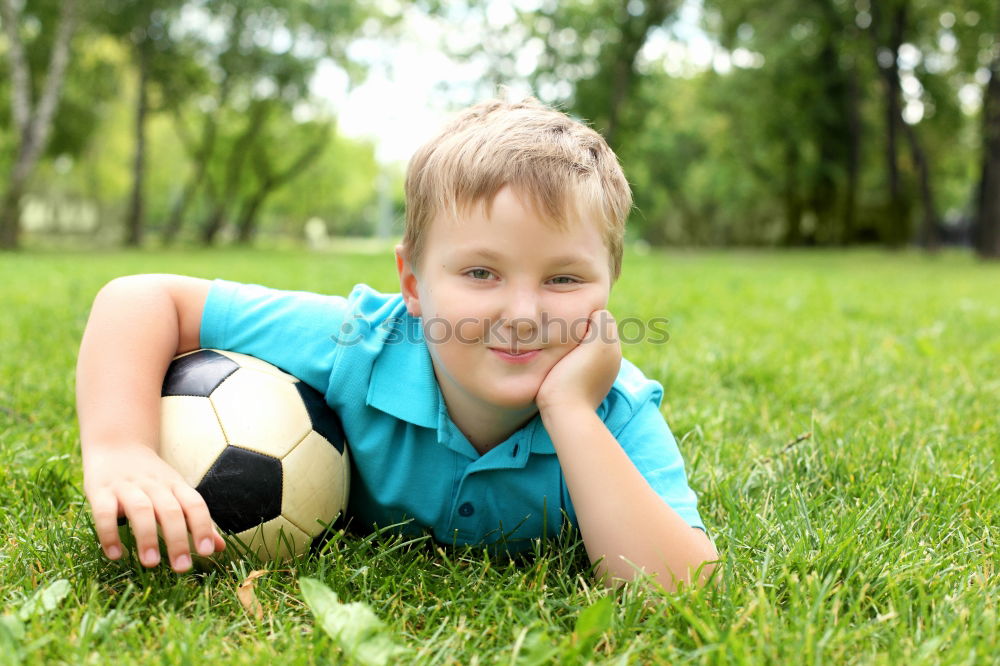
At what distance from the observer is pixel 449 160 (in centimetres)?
200

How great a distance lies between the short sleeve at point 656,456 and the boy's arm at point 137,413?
1.02m

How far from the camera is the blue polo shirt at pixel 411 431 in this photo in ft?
6.88

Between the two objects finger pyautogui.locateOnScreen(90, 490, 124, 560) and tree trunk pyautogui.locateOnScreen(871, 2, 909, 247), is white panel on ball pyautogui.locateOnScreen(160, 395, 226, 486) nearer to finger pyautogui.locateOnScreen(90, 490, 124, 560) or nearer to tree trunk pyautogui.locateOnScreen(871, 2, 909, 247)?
finger pyautogui.locateOnScreen(90, 490, 124, 560)

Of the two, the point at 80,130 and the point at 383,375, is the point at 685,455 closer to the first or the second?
the point at 383,375

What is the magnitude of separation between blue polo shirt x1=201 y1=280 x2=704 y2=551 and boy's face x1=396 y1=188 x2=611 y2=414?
0.50ft

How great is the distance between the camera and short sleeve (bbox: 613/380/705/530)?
2.02 m

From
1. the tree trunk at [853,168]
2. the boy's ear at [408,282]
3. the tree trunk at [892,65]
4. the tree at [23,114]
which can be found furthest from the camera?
the tree trunk at [853,168]

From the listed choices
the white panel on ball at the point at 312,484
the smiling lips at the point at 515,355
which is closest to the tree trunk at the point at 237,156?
the white panel on ball at the point at 312,484

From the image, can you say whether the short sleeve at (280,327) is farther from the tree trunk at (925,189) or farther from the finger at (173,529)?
the tree trunk at (925,189)

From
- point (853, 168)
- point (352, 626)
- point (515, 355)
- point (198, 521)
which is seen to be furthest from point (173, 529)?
point (853, 168)

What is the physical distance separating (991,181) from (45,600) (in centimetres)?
2120

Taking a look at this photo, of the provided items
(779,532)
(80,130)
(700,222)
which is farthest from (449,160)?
(700,222)

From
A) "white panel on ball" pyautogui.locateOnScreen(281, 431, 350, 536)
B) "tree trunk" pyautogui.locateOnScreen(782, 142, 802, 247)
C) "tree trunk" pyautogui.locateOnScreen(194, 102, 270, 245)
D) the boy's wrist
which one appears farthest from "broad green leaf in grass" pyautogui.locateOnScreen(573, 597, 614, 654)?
"tree trunk" pyautogui.locateOnScreen(194, 102, 270, 245)

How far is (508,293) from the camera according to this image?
6.24 feet
